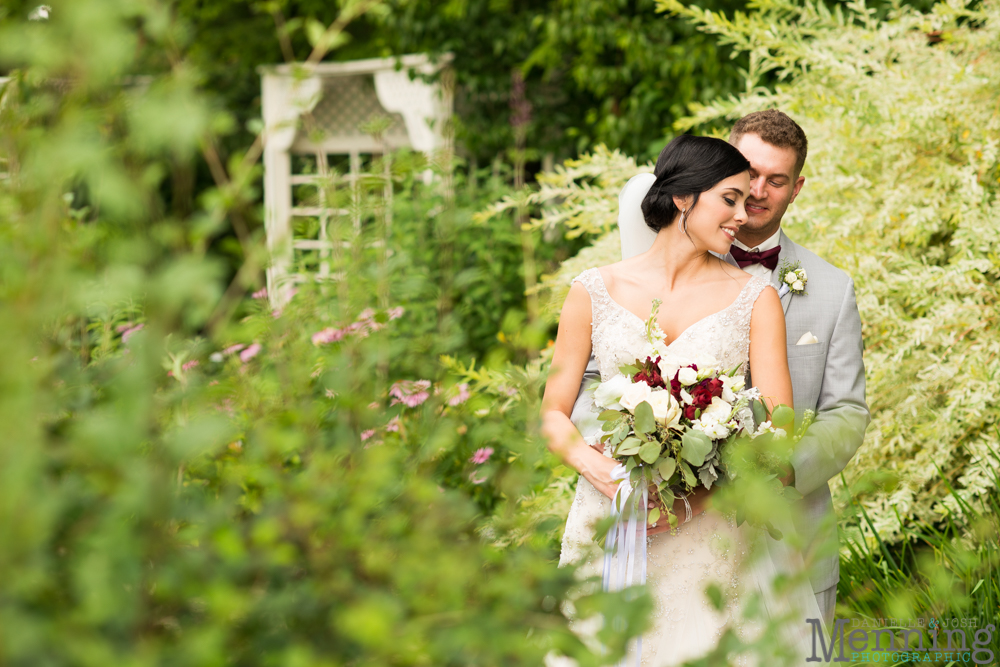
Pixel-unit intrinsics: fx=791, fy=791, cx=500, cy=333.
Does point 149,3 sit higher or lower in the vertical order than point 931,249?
higher

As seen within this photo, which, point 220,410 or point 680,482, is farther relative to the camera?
point 680,482

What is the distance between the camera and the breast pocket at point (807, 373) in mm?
2418

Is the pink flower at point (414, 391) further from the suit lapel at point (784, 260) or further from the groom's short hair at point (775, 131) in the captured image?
the groom's short hair at point (775, 131)

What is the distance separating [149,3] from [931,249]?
3934mm

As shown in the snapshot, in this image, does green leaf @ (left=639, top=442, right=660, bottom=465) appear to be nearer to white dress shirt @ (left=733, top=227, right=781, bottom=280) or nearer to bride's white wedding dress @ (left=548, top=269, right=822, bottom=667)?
bride's white wedding dress @ (left=548, top=269, right=822, bottom=667)

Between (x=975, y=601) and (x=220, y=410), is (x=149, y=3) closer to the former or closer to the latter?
(x=220, y=410)

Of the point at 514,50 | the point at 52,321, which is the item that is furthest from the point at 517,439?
the point at 514,50

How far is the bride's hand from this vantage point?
2373mm

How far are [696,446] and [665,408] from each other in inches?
5.0

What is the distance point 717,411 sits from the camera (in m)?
2.11

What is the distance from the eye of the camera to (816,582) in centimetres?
238

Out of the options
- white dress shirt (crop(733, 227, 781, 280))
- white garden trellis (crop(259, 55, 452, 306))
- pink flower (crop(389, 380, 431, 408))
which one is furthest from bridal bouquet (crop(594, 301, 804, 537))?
white garden trellis (crop(259, 55, 452, 306))

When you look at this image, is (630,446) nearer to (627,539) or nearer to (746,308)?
(627,539)

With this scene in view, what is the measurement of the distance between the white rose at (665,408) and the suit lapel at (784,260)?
1.97ft
